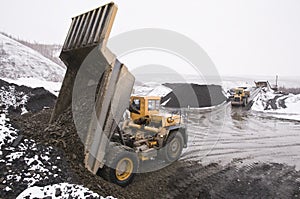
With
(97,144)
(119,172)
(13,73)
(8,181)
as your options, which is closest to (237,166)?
(119,172)

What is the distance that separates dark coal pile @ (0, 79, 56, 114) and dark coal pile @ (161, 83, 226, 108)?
12240 millimetres

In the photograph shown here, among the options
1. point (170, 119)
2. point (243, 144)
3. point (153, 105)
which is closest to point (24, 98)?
point (153, 105)

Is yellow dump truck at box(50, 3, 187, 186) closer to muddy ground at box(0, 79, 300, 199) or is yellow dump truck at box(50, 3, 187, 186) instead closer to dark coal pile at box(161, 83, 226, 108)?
muddy ground at box(0, 79, 300, 199)

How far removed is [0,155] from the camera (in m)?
3.08

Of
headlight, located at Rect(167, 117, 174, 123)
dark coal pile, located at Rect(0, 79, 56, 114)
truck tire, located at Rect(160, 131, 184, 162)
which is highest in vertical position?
dark coal pile, located at Rect(0, 79, 56, 114)

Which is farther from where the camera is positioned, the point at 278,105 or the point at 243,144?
the point at 278,105

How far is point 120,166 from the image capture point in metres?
4.18

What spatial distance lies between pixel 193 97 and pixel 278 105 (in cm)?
782

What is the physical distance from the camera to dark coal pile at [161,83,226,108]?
2066 centimetres

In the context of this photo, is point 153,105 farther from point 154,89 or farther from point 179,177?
point 154,89

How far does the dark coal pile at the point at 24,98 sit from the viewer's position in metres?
8.61

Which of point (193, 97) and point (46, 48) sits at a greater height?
point (46, 48)

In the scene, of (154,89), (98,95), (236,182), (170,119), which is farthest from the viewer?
(154,89)

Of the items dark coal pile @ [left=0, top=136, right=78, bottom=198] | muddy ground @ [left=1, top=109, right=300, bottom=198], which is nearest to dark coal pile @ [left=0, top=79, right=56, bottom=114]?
muddy ground @ [left=1, top=109, right=300, bottom=198]
